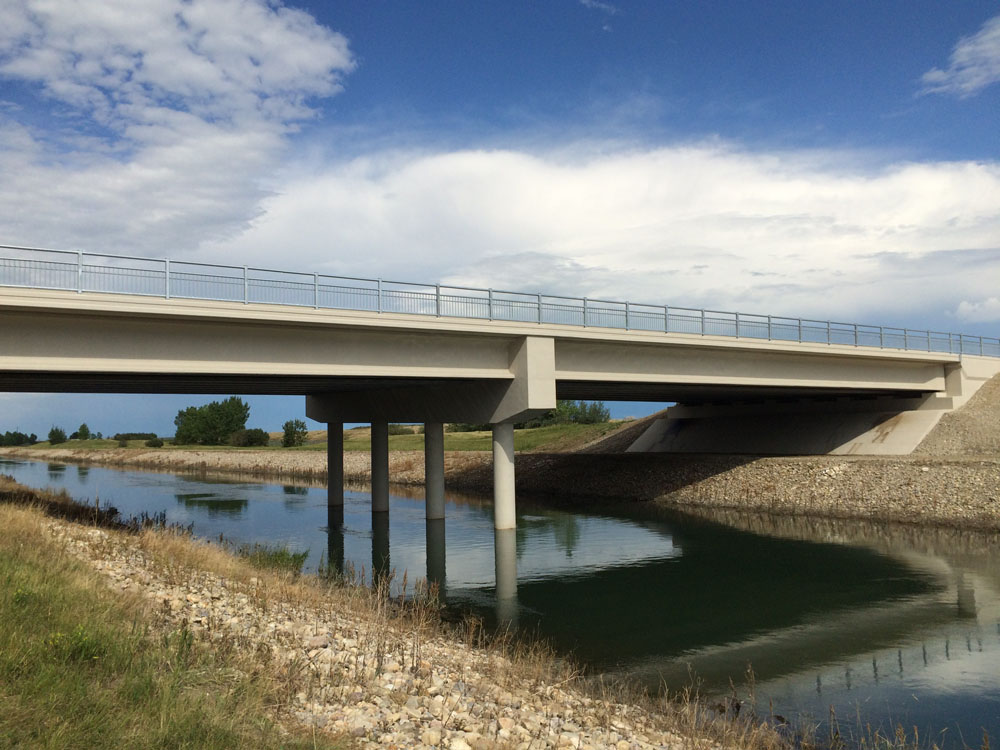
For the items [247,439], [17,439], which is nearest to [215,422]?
[247,439]

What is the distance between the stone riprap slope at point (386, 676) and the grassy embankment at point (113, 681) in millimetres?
737

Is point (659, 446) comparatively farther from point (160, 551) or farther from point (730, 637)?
point (160, 551)

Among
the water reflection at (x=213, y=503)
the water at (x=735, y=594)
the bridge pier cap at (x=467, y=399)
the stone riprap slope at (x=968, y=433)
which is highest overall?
the bridge pier cap at (x=467, y=399)

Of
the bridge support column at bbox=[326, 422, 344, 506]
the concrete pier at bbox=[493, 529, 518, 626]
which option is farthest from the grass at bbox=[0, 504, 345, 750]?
the bridge support column at bbox=[326, 422, 344, 506]

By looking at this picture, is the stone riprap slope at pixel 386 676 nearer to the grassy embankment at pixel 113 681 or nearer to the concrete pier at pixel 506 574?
the grassy embankment at pixel 113 681

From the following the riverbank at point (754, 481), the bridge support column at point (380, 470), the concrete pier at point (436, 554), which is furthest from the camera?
the bridge support column at point (380, 470)

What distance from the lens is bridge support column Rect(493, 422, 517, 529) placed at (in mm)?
35844

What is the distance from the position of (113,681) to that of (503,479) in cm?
2759

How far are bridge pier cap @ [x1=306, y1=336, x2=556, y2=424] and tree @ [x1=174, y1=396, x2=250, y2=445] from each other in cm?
8942

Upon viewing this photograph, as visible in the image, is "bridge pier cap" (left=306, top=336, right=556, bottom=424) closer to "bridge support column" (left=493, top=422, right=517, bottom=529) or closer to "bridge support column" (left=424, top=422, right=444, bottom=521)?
"bridge support column" (left=424, top=422, right=444, bottom=521)

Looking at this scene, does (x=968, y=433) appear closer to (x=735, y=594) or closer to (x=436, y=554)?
(x=735, y=594)

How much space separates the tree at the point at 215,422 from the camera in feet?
427

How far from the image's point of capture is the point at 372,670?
465 inches

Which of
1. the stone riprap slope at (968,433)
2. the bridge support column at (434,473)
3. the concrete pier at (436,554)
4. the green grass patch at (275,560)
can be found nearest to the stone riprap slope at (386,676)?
the green grass patch at (275,560)
